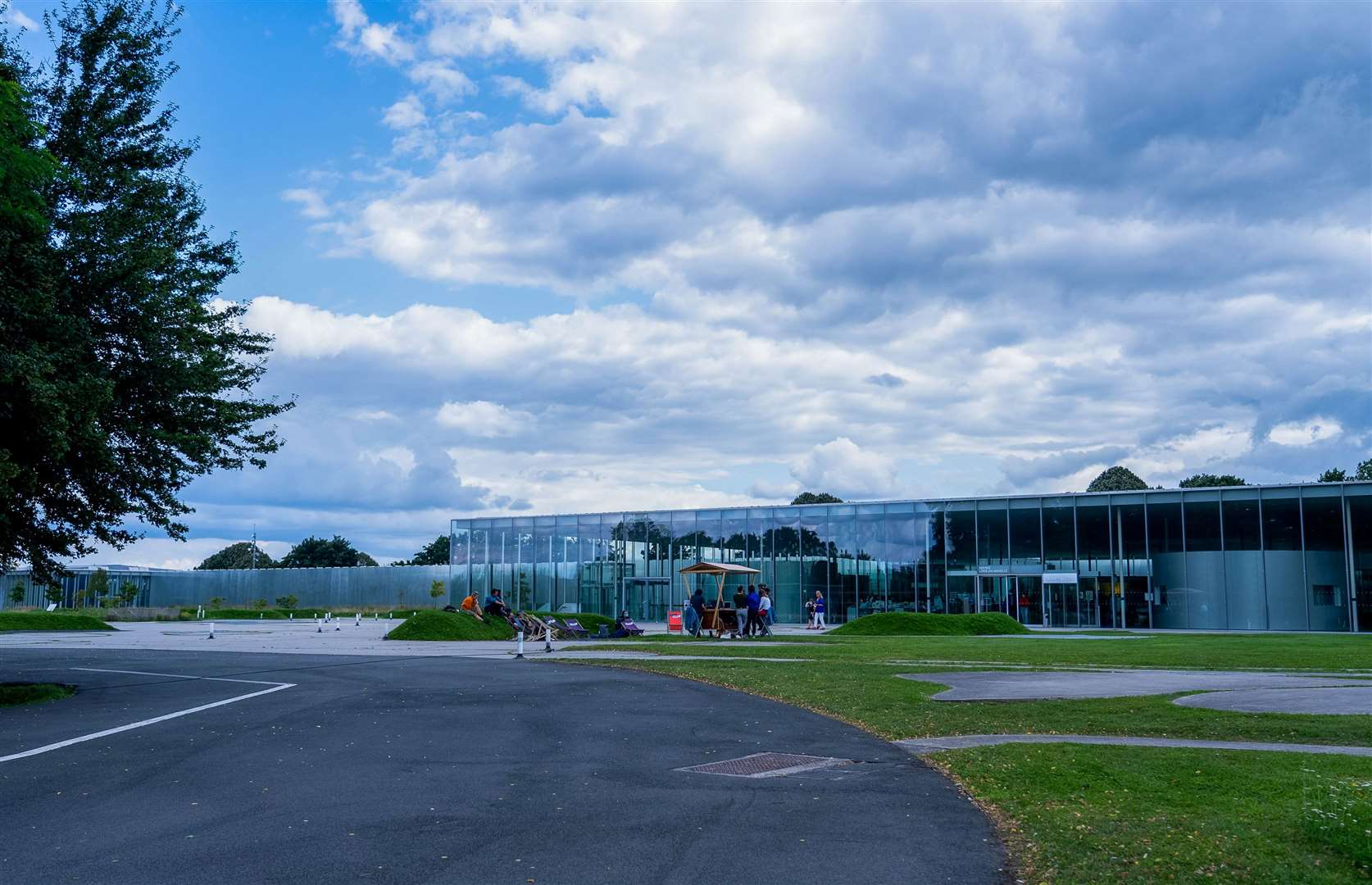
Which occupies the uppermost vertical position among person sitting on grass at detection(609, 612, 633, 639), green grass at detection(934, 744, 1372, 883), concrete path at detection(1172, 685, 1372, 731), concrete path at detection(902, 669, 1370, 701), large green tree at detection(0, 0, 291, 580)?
large green tree at detection(0, 0, 291, 580)

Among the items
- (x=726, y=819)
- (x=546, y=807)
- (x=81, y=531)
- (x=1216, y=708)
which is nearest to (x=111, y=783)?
(x=546, y=807)

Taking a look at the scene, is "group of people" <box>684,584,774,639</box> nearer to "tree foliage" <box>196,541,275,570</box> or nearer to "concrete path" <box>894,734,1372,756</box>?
"concrete path" <box>894,734,1372,756</box>

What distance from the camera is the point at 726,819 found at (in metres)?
7.92

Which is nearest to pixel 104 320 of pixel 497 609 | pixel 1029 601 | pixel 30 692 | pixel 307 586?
pixel 30 692

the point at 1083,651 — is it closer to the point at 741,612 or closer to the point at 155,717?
the point at 741,612

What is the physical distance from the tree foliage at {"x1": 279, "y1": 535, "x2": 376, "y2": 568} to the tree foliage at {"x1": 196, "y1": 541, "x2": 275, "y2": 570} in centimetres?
650

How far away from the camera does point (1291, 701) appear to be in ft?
Answer: 48.9

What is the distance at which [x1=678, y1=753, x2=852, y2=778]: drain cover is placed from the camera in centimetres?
1004

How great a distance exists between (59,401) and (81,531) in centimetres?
527

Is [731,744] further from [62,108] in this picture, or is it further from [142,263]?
[62,108]

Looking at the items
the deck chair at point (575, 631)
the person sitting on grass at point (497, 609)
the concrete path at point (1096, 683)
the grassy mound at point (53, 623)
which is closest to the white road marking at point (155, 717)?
the concrete path at point (1096, 683)

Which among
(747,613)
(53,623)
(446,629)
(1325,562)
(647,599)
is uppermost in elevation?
(1325,562)

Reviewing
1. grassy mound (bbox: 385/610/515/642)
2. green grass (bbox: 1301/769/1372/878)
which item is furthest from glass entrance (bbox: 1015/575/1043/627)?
green grass (bbox: 1301/769/1372/878)

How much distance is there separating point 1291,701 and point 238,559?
12972cm
